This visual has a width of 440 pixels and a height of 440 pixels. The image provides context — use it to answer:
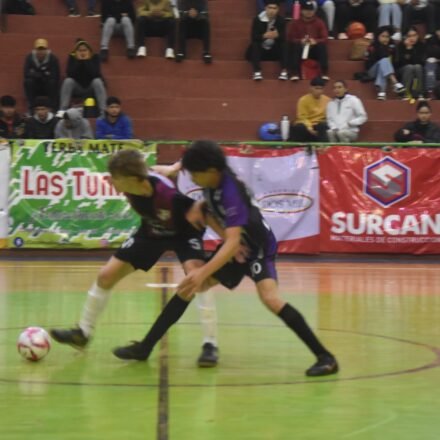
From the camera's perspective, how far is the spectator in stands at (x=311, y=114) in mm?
18500

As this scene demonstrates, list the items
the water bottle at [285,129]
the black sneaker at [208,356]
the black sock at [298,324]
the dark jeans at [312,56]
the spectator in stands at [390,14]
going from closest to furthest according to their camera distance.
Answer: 1. the black sock at [298,324]
2. the black sneaker at [208,356]
3. the water bottle at [285,129]
4. the dark jeans at [312,56]
5. the spectator in stands at [390,14]

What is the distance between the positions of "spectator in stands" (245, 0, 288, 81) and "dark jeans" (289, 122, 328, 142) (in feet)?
9.54

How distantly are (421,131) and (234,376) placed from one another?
38.4 ft

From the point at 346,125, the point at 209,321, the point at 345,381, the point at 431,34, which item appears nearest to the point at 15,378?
the point at 209,321

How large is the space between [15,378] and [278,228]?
927cm

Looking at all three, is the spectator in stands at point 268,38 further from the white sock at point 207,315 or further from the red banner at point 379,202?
the white sock at point 207,315

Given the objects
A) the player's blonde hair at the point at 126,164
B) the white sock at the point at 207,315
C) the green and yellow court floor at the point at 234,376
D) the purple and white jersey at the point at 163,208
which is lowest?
the green and yellow court floor at the point at 234,376

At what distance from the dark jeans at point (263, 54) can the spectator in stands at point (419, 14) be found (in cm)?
294

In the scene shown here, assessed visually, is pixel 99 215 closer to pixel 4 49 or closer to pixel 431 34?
pixel 4 49

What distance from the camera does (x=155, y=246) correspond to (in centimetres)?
807

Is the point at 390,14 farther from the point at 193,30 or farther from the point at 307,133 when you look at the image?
the point at 307,133

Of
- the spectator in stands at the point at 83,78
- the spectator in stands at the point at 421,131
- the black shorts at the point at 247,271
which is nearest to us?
the black shorts at the point at 247,271

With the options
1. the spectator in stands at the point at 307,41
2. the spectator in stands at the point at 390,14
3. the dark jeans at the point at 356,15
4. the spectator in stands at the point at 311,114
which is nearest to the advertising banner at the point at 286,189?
the spectator in stands at the point at 311,114

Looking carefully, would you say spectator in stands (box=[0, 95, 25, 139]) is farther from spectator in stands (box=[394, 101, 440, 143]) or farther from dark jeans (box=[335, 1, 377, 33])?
dark jeans (box=[335, 1, 377, 33])
